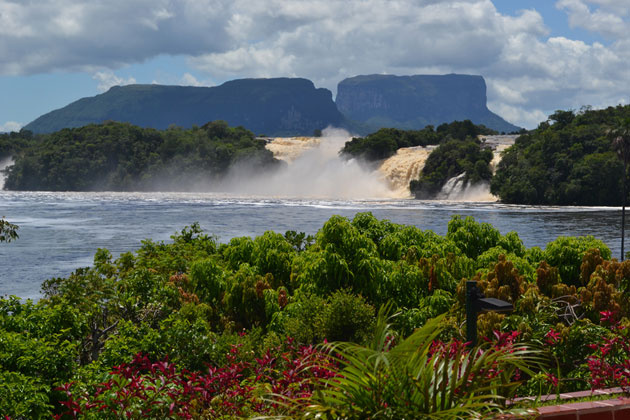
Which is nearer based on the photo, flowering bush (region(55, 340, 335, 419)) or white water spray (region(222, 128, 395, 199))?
flowering bush (region(55, 340, 335, 419))

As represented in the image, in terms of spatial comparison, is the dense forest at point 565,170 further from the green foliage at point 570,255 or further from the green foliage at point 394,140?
the green foliage at point 570,255

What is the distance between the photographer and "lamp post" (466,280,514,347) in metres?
5.67

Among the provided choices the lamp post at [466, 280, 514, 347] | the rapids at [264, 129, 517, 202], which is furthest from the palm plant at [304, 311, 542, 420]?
the rapids at [264, 129, 517, 202]

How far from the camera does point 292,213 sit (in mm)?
66062

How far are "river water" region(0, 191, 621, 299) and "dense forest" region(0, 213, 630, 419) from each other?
45.5 feet

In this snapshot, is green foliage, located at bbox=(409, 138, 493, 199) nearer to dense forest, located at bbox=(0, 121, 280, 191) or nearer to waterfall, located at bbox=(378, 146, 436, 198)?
waterfall, located at bbox=(378, 146, 436, 198)

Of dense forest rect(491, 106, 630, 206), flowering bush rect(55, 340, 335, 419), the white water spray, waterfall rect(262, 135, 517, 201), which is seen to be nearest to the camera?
flowering bush rect(55, 340, 335, 419)

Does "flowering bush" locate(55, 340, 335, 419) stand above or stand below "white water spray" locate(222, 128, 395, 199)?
below

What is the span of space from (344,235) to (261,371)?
7.83 meters

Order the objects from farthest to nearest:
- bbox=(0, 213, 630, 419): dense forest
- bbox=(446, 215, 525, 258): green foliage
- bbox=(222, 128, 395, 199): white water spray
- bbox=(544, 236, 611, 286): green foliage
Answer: bbox=(222, 128, 395, 199): white water spray, bbox=(446, 215, 525, 258): green foliage, bbox=(544, 236, 611, 286): green foliage, bbox=(0, 213, 630, 419): dense forest

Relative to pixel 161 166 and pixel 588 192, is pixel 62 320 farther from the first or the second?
pixel 161 166

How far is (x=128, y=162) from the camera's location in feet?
455

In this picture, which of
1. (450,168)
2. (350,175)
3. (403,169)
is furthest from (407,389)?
(350,175)

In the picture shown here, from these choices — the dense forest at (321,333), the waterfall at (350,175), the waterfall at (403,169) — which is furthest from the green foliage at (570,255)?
the waterfall at (403,169)
